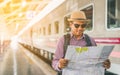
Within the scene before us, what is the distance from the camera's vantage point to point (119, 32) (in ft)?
15.8

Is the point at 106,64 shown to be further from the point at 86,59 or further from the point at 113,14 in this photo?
the point at 113,14

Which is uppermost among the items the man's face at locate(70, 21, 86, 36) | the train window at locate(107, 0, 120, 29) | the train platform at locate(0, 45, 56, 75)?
the train window at locate(107, 0, 120, 29)

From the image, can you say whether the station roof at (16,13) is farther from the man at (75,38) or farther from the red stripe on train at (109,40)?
the man at (75,38)

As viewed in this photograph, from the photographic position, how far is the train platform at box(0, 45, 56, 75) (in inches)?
335

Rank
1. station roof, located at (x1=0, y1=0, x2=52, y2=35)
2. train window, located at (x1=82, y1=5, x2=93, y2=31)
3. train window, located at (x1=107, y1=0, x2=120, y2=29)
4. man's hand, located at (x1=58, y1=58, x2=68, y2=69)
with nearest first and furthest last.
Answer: man's hand, located at (x1=58, y1=58, x2=68, y2=69)
train window, located at (x1=107, y1=0, x2=120, y2=29)
train window, located at (x1=82, y1=5, x2=93, y2=31)
station roof, located at (x1=0, y1=0, x2=52, y2=35)

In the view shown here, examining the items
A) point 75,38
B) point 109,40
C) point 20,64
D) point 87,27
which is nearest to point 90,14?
point 87,27

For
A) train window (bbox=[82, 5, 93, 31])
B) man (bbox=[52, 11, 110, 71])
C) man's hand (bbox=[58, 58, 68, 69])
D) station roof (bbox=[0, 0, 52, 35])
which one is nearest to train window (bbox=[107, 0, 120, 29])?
train window (bbox=[82, 5, 93, 31])

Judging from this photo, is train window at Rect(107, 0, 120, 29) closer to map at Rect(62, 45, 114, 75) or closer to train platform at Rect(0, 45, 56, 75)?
map at Rect(62, 45, 114, 75)

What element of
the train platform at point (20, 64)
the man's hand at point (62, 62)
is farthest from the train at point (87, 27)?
the man's hand at point (62, 62)

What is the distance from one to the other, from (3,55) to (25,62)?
3.25 ft

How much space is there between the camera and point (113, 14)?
5.21 m

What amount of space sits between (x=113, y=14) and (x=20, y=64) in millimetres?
3927

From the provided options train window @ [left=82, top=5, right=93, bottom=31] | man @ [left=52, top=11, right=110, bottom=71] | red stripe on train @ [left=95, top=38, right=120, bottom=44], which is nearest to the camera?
man @ [left=52, top=11, right=110, bottom=71]

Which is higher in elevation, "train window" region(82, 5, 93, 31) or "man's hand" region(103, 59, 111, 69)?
"train window" region(82, 5, 93, 31)
